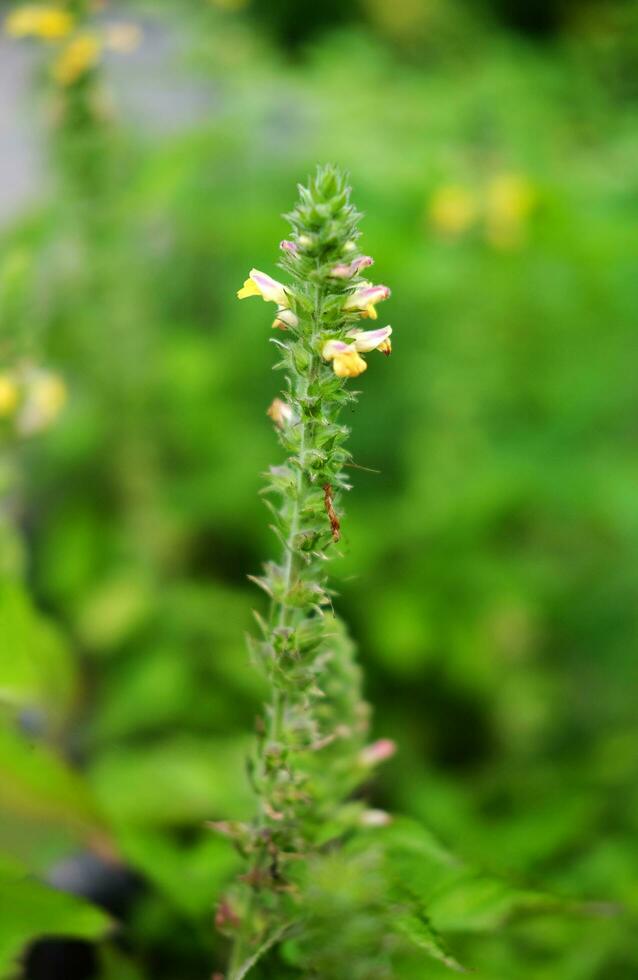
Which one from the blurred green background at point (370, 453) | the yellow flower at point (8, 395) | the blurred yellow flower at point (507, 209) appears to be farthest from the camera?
the blurred yellow flower at point (507, 209)

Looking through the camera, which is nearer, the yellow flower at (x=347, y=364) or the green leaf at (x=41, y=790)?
the yellow flower at (x=347, y=364)

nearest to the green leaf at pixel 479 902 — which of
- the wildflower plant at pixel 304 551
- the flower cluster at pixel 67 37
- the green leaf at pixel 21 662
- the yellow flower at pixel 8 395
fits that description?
the wildflower plant at pixel 304 551

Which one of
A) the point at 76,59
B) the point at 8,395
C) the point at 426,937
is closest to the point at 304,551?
the point at 426,937

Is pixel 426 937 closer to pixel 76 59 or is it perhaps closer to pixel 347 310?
pixel 347 310

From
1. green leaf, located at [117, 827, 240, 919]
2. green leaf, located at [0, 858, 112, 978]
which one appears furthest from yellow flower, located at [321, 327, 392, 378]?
green leaf, located at [117, 827, 240, 919]

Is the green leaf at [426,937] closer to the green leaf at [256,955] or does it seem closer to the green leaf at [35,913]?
the green leaf at [256,955]

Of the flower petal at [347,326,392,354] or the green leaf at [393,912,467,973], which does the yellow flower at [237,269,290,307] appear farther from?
the green leaf at [393,912,467,973]
